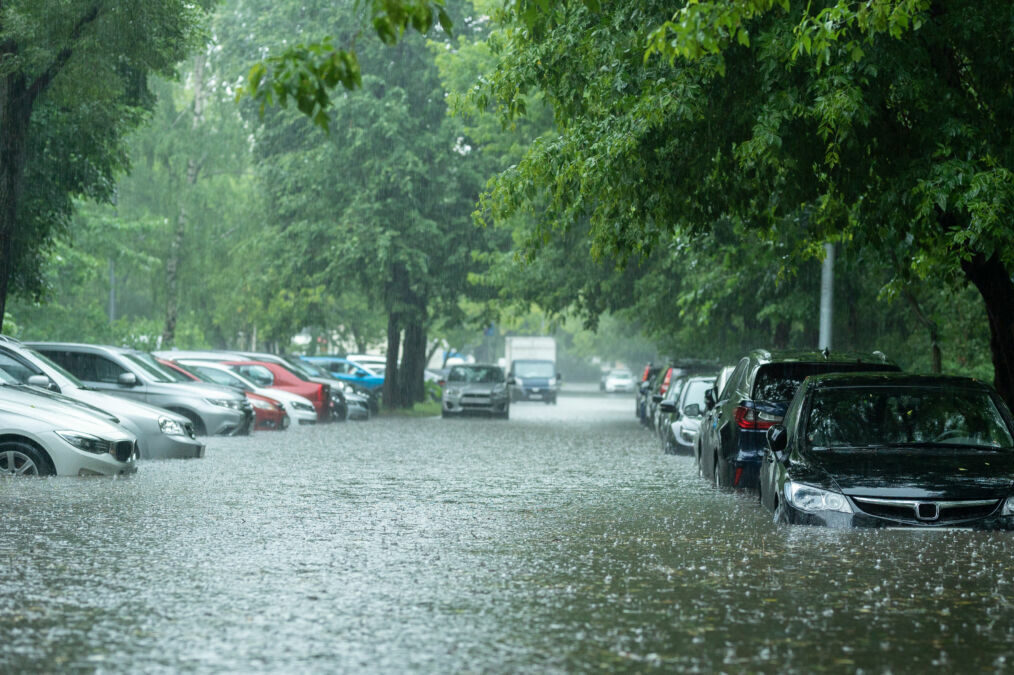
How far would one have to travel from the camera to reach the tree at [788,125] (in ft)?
44.3

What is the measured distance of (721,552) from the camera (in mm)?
10383

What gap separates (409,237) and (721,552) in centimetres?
3389

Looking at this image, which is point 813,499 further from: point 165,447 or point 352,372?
point 352,372

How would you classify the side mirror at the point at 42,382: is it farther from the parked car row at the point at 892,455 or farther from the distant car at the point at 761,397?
the parked car row at the point at 892,455

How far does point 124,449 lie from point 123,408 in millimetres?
3286

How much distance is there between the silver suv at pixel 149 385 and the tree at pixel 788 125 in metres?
8.18

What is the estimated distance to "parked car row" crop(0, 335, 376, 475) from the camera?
1539 centimetres

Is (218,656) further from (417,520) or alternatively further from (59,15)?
(59,15)

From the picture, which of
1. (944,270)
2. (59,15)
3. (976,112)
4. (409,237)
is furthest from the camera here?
(409,237)

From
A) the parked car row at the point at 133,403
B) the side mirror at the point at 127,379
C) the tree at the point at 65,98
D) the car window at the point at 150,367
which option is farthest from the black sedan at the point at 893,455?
the car window at the point at 150,367

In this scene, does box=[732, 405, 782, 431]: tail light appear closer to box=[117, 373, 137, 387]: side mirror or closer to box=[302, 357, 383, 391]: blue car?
box=[117, 373, 137, 387]: side mirror

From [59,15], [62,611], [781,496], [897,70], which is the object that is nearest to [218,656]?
[62,611]

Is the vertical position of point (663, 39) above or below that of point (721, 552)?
above

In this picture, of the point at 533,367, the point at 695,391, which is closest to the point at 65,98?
the point at 695,391
